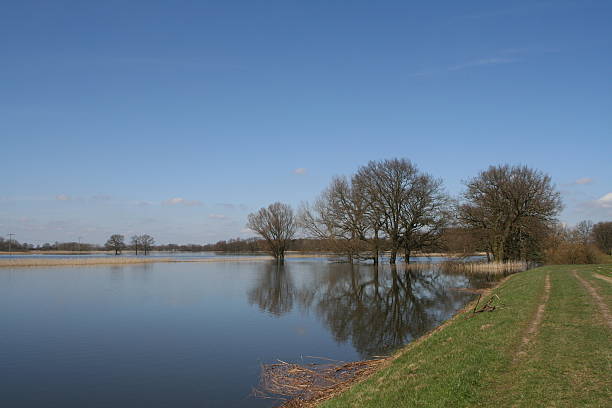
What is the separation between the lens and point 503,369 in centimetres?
704

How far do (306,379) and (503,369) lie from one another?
4.44 metres

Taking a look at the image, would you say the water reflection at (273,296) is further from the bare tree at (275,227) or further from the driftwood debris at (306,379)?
the bare tree at (275,227)

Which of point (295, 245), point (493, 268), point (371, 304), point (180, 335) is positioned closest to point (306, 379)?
point (180, 335)

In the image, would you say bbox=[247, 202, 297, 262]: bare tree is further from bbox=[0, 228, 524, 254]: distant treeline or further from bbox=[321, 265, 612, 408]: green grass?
bbox=[321, 265, 612, 408]: green grass

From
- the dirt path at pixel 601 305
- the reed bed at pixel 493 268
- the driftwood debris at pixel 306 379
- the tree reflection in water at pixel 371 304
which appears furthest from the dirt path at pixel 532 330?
the reed bed at pixel 493 268

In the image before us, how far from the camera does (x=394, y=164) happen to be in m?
47.5

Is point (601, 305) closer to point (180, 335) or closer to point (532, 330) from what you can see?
point (532, 330)

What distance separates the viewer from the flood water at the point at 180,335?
9352 millimetres

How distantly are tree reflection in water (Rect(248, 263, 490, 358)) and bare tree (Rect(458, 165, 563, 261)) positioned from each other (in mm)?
10706

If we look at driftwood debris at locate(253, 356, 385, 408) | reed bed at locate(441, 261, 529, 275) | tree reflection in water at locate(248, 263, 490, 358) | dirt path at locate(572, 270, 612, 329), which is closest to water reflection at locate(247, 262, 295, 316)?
tree reflection in water at locate(248, 263, 490, 358)

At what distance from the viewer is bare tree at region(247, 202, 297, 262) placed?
70.9 meters

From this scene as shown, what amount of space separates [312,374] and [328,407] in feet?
9.99

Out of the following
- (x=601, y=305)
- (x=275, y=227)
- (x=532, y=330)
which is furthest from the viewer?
(x=275, y=227)

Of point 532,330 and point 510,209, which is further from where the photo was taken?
point 510,209
